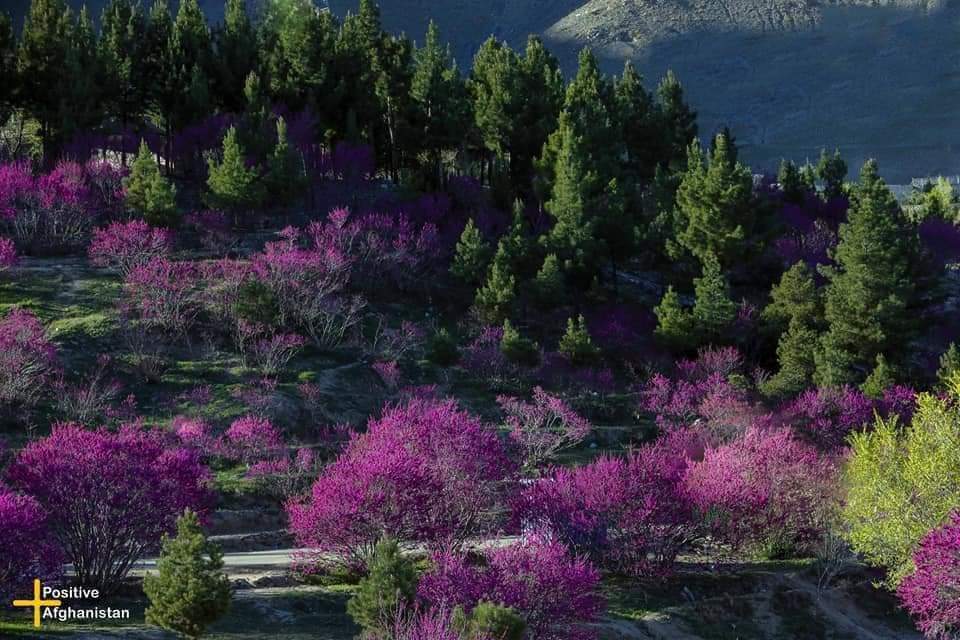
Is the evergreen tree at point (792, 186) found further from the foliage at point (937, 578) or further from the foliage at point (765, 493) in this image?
the foliage at point (937, 578)

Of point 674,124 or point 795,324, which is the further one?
point 674,124

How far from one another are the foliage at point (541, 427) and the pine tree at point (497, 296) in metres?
5.56

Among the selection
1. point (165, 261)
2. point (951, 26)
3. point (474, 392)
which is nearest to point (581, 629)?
point (474, 392)

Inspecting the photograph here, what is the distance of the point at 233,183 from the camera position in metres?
38.2

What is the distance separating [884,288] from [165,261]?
72.4 feet

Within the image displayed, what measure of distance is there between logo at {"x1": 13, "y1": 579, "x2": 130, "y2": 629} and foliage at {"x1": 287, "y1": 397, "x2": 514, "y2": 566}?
140 inches

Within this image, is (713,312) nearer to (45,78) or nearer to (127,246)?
(127,246)

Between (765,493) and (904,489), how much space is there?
119 inches

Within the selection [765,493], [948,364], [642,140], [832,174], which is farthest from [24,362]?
[832,174]

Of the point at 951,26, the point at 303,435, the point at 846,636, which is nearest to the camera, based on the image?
the point at 846,636

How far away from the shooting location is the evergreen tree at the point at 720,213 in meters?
39.6

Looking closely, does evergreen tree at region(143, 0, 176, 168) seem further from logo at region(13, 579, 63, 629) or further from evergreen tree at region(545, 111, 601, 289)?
logo at region(13, 579, 63, 629)

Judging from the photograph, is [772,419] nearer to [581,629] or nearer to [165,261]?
[581,629]

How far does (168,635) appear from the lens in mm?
15562
